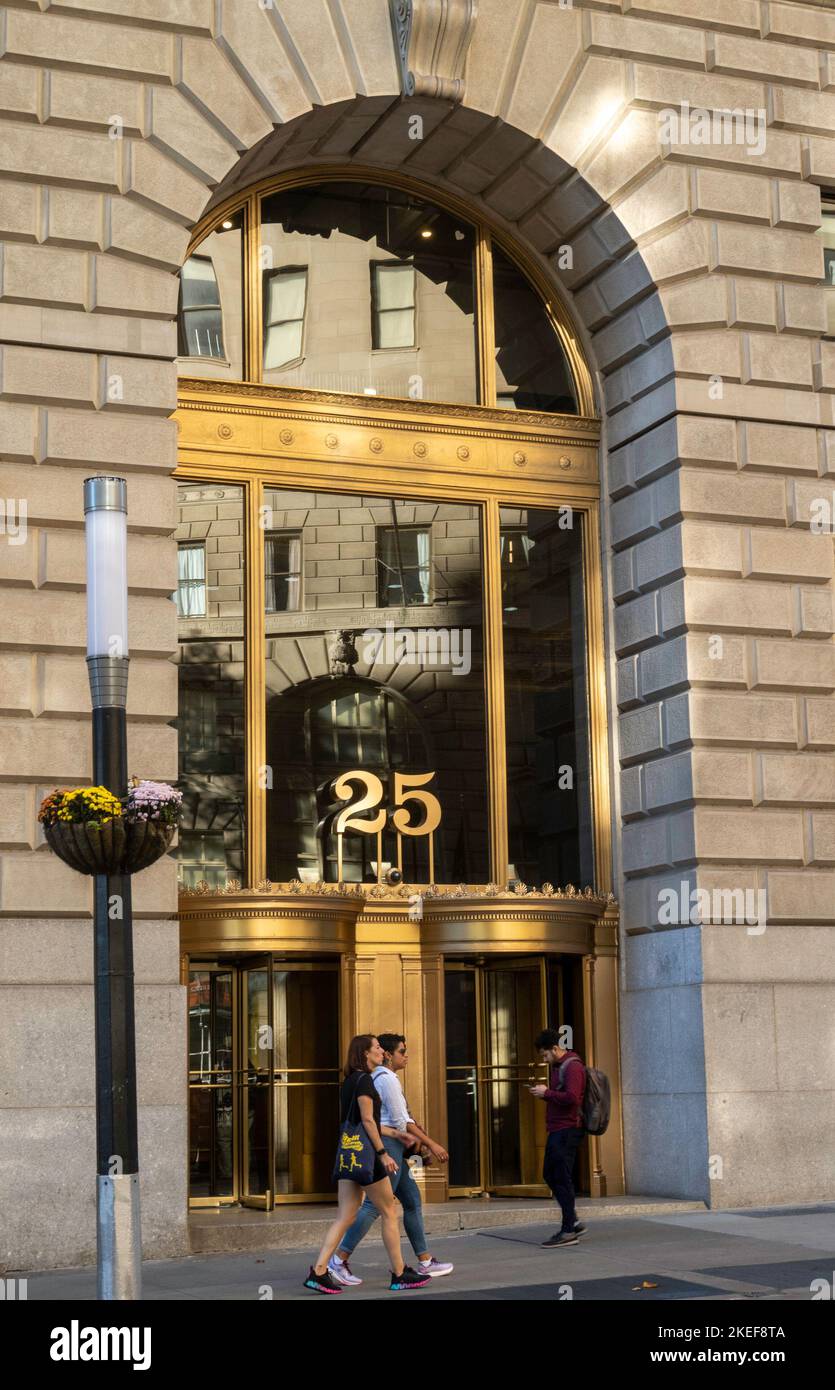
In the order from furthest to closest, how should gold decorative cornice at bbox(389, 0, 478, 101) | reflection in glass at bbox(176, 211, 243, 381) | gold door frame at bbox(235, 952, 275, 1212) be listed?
reflection in glass at bbox(176, 211, 243, 381), gold decorative cornice at bbox(389, 0, 478, 101), gold door frame at bbox(235, 952, 275, 1212)

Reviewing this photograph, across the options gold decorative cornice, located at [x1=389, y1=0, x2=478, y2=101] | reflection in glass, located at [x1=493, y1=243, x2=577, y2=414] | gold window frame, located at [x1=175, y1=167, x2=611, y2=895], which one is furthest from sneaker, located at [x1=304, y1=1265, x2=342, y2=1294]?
gold decorative cornice, located at [x1=389, y1=0, x2=478, y2=101]

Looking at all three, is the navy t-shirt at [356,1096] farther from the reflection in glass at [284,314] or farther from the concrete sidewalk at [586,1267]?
the reflection in glass at [284,314]

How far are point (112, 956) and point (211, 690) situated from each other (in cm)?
839

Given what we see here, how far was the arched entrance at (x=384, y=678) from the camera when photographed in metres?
18.2

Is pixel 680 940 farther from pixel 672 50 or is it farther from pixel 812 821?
pixel 672 50

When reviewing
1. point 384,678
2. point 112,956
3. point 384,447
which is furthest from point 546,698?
point 112,956

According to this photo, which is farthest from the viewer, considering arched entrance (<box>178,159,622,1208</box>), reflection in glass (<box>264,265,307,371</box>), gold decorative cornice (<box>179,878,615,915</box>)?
→ reflection in glass (<box>264,265,307,371</box>)

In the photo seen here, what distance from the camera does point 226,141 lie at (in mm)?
17781

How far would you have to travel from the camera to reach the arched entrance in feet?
59.6

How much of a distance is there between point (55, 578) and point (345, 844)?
4.44 metres

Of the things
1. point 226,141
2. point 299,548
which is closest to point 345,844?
point 299,548

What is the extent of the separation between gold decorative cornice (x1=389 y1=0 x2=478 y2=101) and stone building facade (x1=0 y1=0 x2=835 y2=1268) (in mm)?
44

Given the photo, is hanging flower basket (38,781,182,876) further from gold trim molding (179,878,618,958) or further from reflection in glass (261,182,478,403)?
reflection in glass (261,182,478,403)

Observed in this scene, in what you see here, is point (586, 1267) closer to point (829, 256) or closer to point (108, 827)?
point (108, 827)
